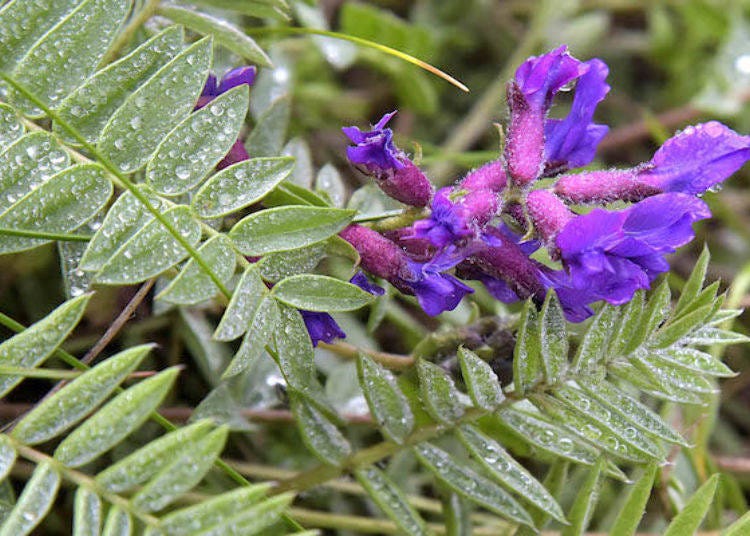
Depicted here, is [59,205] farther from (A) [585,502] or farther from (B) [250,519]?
(A) [585,502]

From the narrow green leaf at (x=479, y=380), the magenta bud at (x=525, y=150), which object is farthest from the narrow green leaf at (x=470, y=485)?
the magenta bud at (x=525, y=150)

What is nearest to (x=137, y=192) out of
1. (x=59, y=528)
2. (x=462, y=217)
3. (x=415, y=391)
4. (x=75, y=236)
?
(x=75, y=236)

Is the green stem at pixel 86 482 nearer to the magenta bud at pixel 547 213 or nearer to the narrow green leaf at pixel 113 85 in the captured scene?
the narrow green leaf at pixel 113 85

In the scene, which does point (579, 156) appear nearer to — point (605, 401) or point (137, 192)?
point (605, 401)

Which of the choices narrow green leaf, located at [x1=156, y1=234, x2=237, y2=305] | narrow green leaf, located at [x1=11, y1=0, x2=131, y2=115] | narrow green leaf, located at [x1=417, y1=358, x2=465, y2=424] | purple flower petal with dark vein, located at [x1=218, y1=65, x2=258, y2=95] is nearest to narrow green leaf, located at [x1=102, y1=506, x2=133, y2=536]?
narrow green leaf, located at [x1=156, y1=234, x2=237, y2=305]

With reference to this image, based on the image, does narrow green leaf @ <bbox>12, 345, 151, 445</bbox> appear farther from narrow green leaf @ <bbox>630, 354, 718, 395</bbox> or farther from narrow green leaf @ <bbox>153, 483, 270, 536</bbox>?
narrow green leaf @ <bbox>630, 354, 718, 395</bbox>

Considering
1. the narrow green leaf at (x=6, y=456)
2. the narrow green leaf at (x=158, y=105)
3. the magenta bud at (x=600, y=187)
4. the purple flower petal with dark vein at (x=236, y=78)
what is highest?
the narrow green leaf at (x=158, y=105)
